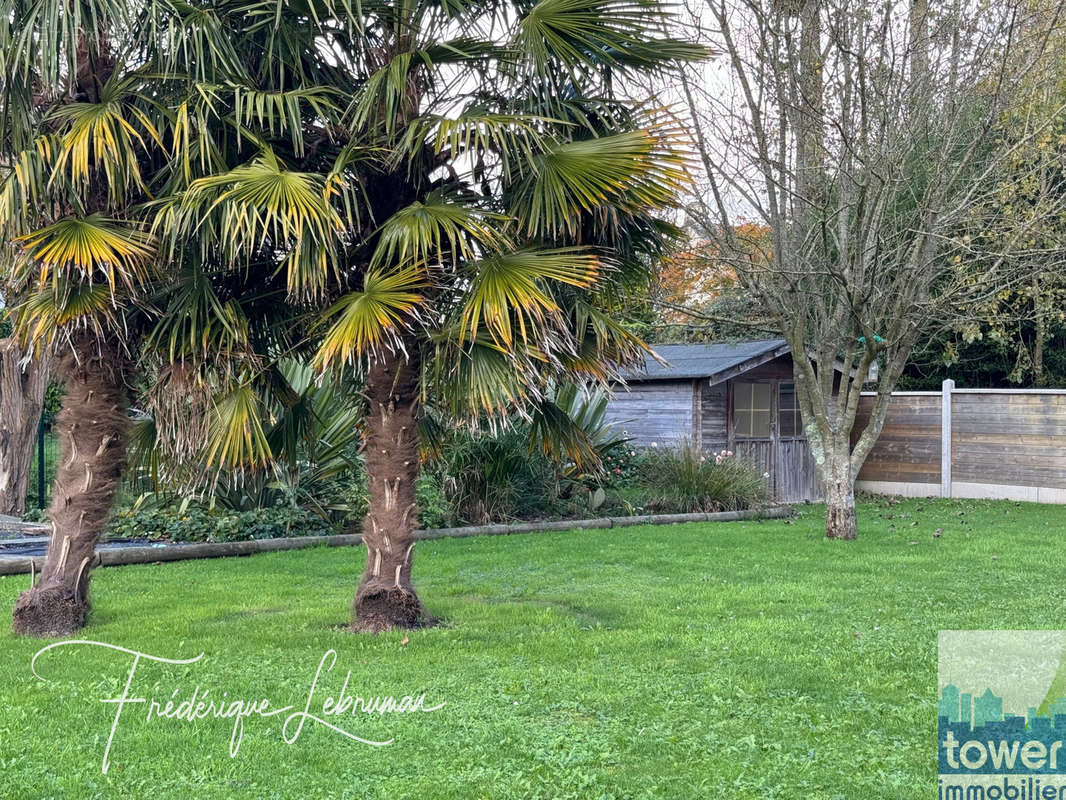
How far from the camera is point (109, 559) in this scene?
9.87 metres

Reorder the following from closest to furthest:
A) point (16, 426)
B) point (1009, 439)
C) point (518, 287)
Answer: point (518, 287) → point (16, 426) → point (1009, 439)

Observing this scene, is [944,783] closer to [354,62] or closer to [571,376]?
[571,376]

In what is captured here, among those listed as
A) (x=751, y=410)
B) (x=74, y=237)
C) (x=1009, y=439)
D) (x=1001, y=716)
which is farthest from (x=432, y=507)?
(x=1009, y=439)

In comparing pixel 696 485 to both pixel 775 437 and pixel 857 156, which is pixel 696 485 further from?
pixel 857 156

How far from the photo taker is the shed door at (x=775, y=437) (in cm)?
1766

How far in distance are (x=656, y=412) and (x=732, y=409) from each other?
130 cm

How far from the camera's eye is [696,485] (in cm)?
1503

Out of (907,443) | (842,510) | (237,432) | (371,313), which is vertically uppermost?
(371,313)

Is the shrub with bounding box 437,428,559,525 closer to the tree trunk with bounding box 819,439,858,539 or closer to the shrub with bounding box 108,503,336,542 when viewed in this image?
the shrub with bounding box 108,503,336,542

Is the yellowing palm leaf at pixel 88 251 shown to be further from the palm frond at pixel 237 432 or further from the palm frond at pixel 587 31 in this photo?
the palm frond at pixel 587 31

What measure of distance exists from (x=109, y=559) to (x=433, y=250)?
531 cm

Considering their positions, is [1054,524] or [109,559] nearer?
[109,559]

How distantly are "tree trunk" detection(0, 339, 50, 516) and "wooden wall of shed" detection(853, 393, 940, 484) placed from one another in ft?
44.8

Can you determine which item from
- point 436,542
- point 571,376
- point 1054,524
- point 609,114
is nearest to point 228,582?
point 436,542
